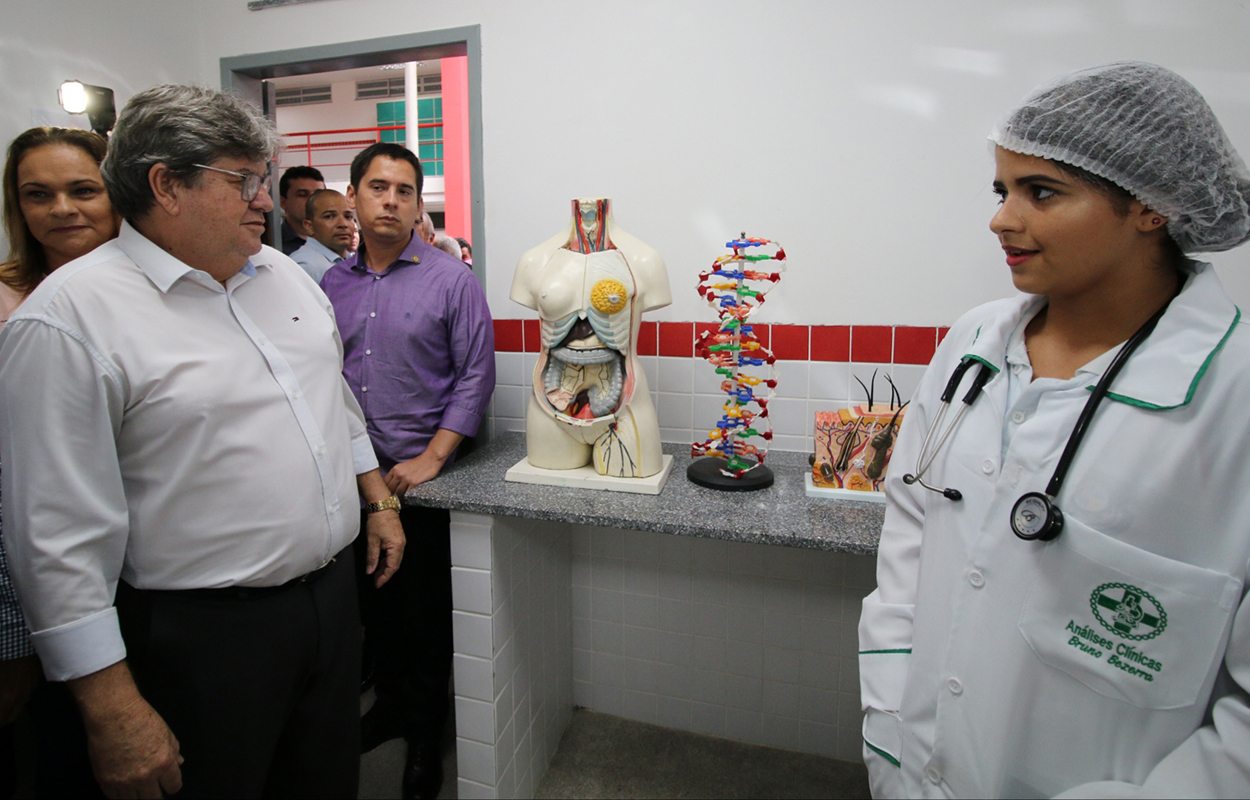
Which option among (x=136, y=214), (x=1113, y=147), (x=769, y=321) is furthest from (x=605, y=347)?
(x=1113, y=147)

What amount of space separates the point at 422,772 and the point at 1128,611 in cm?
200

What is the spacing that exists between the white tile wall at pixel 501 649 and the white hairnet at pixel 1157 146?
152cm

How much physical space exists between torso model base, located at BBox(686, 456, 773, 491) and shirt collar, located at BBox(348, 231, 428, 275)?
110cm

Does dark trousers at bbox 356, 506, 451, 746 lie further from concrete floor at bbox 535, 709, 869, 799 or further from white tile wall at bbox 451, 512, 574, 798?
concrete floor at bbox 535, 709, 869, 799

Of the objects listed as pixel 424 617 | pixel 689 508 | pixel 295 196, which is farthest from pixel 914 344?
pixel 295 196

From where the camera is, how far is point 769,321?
222cm

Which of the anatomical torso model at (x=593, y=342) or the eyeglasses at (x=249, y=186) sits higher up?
the eyeglasses at (x=249, y=186)

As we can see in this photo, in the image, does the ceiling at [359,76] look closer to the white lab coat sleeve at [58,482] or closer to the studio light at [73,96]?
the studio light at [73,96]

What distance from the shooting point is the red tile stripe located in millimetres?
2109

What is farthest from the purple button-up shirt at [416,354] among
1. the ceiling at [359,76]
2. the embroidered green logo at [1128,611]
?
the ceiling at [359,76]

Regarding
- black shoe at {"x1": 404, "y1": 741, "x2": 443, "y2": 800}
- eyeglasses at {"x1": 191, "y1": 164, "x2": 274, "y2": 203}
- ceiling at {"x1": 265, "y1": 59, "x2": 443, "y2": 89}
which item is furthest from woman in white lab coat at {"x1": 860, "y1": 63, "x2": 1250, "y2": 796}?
ceiling at {"x1": 265, "y1": 59, "x2": 443, "y2": 89}

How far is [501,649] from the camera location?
197cm

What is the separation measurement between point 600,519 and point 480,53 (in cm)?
176

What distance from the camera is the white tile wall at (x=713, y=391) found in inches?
85.4
